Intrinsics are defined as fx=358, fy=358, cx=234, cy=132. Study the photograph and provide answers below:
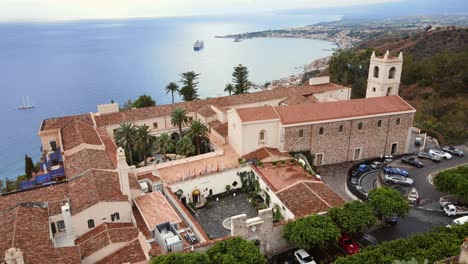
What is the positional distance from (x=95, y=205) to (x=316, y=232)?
560 inches

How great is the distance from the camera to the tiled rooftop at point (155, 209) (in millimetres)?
24344

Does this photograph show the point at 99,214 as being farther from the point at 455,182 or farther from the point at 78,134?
the point at 455,182

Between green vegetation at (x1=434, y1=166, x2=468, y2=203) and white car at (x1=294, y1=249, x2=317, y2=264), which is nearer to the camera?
white car at (x1=294, y1=249, x2=317, y2=264)

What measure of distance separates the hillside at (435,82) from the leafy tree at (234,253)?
115ft

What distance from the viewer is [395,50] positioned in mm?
104438

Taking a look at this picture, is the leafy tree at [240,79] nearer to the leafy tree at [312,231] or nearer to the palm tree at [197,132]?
the palm tree at [197,132]

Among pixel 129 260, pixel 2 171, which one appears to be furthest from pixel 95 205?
pixel 2 171

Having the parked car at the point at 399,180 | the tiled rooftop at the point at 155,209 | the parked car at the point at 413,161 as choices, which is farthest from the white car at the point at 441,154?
the tiled rooftop at the point at 155,209

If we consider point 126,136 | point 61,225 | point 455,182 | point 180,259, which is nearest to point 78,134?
point 126,136

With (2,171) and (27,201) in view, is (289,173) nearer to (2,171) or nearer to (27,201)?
(27,201)

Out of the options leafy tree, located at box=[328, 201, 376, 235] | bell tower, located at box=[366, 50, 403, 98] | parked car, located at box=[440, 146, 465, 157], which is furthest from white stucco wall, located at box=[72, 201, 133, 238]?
parked car, located at box=[440, 146, 465, 157]

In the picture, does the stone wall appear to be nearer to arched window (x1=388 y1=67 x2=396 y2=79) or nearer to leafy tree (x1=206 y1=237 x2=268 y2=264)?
arched window (x1=388 y1=67 x2=396 y2=79)

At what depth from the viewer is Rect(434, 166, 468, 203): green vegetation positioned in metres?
27.3

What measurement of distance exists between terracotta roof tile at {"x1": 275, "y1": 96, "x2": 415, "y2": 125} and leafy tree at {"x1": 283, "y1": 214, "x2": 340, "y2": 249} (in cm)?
1358
